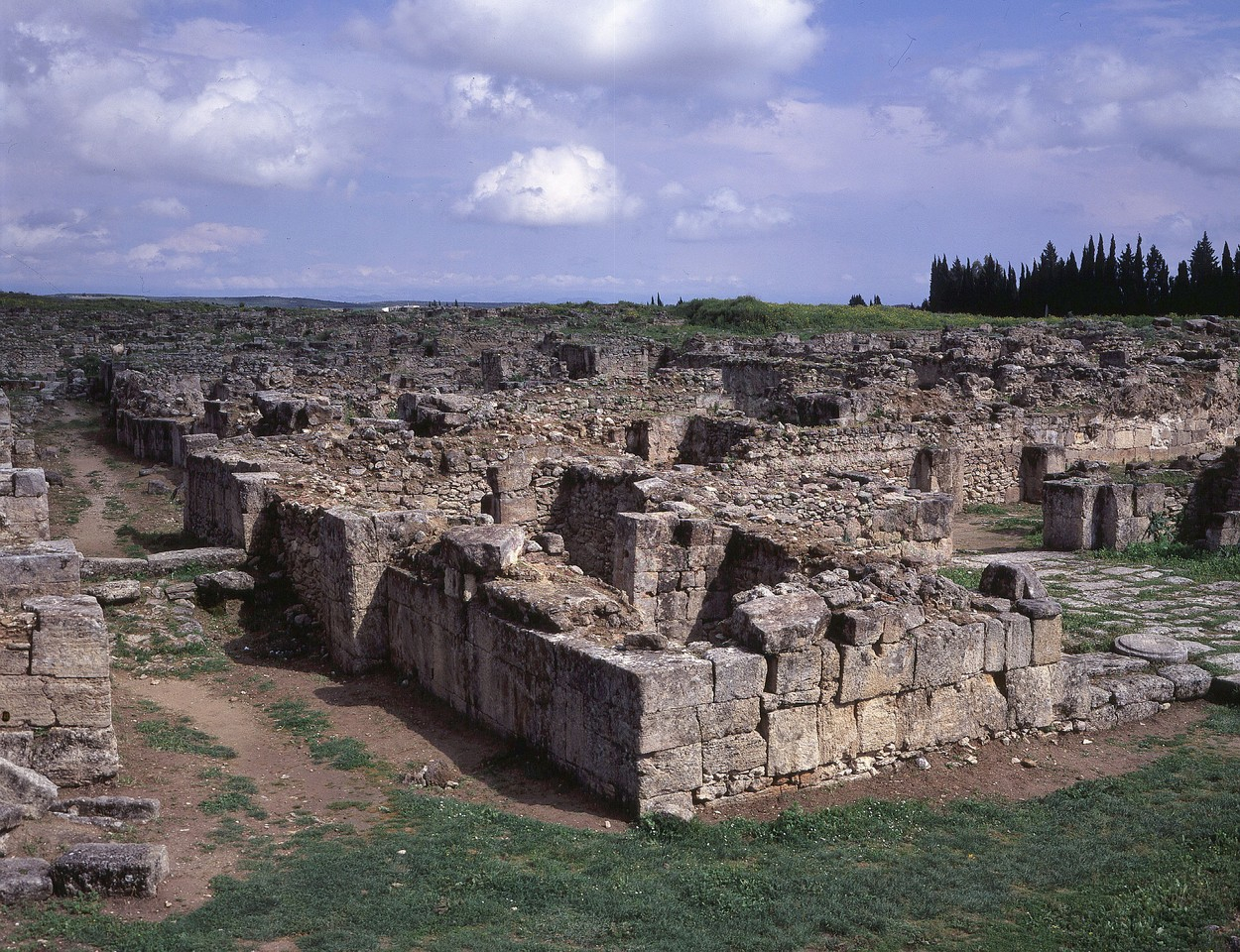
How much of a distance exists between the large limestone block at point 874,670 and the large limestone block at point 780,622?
14.1 inches

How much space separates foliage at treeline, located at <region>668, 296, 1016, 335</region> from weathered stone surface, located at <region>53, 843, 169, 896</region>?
175 feet

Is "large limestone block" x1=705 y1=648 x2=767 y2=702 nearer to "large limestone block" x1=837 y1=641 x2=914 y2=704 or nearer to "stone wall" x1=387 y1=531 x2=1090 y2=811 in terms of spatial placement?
"stone wall" x1=387 y1=531 x2=1090 y2=811

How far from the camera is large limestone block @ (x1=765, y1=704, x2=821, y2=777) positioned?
341 inches

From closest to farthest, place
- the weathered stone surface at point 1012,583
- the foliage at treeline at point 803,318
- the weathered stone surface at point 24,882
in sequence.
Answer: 1. the weathered stone surface at point 24,882
2. the weathered stone surface at point 1012,583
3. the foliage at treeline at point 803,318

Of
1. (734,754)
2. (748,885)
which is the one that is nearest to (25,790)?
(748,885)

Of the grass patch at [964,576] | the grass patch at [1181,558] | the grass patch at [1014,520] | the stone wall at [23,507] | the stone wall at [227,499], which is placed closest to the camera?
the stone wall at [23,507]

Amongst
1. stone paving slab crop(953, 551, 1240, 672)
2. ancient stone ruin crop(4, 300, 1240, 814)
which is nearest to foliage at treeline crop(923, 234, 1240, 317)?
ancient stone ruin crop(4, 300, 1240, 814)

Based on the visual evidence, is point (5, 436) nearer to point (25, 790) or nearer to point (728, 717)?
point (25, 790)

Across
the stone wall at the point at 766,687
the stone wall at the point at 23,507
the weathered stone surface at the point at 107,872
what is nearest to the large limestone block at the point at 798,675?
the stone wall at the point at 766,687

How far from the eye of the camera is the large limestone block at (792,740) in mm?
8664

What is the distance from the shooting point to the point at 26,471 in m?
12.4

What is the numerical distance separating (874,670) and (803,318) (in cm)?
5549

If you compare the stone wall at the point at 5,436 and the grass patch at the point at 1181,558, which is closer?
the grass patch at the point at 1181,558

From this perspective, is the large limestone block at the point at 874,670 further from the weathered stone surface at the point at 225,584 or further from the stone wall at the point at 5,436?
the stone wall at the point at 5,436
